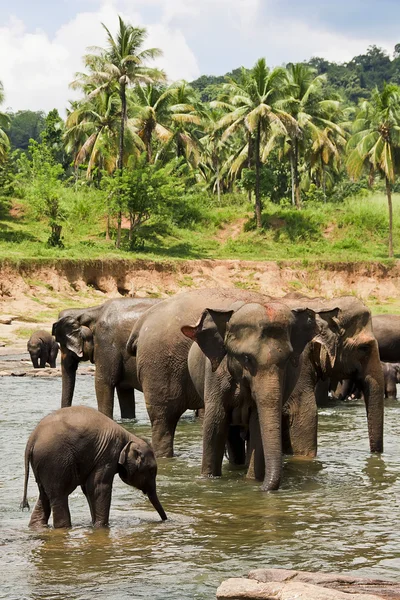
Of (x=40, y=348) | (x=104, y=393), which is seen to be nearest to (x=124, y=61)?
(x=40, y=348)

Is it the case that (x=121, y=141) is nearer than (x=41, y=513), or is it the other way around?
(x=41, y=513)

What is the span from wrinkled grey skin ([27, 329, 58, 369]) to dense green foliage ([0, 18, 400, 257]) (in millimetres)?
19051

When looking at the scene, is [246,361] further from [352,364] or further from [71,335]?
[71,335]

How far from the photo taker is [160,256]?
48.0 metres

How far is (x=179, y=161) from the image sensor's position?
56.4 m

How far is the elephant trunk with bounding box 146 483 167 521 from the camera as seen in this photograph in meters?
8.38

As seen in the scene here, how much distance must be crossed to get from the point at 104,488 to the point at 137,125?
158 ft

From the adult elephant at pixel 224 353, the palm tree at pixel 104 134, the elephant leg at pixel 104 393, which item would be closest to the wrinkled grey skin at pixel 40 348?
the elephant leg at pixel 104 393

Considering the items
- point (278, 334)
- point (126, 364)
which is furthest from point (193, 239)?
point (278, 334)

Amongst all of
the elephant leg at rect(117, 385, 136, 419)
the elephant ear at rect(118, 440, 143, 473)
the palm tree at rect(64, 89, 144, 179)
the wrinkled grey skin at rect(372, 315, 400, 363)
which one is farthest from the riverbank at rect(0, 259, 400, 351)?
the elephant ear at rect(118, 440, 143, 473)

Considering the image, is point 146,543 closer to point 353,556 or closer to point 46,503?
point 46,503

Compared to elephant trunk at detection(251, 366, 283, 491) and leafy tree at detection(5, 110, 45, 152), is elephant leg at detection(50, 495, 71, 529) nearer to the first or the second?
elephant trunk at detection(251, 366, 283, 491)

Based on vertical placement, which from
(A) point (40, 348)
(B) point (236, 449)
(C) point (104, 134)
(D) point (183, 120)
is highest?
(D) point (183, 120)

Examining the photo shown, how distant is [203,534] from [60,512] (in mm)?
1237
